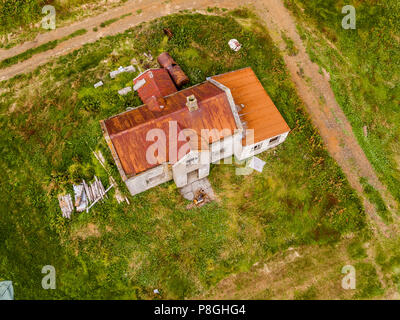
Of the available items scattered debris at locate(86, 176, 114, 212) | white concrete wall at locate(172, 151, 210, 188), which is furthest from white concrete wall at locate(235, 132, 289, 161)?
scattered debris at locate(86, 176, 114, 212)

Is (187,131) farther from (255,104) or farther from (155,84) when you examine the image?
(255,104)

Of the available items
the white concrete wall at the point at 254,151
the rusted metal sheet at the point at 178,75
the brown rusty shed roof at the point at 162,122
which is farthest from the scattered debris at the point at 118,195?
the rusted metal sheet at the point at 178,75

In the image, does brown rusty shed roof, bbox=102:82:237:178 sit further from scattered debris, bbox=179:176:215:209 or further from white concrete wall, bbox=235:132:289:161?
scattered debris, bbox=179:176:215:209

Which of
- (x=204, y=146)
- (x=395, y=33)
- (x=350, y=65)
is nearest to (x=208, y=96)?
(x=204, y=146)

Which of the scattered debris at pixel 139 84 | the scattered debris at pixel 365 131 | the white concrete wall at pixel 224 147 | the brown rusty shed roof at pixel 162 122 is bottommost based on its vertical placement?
the scattered debris at pixel 365 131

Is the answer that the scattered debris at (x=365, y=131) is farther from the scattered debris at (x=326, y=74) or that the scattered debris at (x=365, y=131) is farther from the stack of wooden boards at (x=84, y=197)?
the stack of wooden boards at (x=84, y=197)

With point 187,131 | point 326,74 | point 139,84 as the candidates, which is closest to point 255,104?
point 187,131
